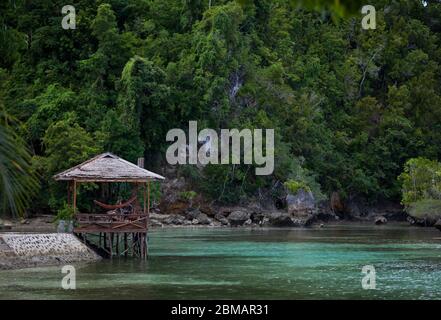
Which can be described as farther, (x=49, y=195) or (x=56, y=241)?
(x=49, y=195)

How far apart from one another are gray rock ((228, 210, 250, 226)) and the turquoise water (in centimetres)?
1448

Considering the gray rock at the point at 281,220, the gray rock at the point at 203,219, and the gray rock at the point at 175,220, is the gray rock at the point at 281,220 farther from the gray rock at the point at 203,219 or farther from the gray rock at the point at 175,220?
the gray rock at the point at 175,220

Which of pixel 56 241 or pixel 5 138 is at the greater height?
pixel 5 138

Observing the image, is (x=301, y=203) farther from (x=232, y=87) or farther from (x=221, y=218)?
(x=232, y=87)

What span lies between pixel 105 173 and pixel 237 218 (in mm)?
26037

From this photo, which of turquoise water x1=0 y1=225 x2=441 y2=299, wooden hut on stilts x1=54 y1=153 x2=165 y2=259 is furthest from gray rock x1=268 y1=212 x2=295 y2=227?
wooden hut on stilts x1=54 y1=153 x2=165 y2=259

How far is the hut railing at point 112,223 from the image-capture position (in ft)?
89.2

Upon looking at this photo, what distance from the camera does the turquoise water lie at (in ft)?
62.6

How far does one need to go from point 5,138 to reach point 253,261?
23.6m

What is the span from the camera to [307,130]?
2515 inches

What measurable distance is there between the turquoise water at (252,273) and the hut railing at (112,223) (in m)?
1.19

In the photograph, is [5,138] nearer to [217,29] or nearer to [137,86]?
[137,86]
